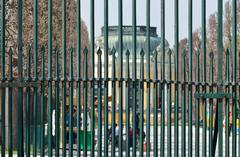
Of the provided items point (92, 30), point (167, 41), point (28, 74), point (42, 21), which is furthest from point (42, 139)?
point (42, 21)

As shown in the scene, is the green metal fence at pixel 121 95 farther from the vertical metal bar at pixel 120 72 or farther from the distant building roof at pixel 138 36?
the distant building roof at pixel 138 36

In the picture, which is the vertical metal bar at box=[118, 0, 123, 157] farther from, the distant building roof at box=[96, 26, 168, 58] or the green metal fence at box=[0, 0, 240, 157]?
the distant building roof at box=[96, 26, 168, 58]

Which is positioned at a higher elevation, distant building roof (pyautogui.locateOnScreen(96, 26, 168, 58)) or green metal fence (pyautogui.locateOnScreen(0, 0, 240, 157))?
distant building roof (pyautogui.locateOnScreen(96, 26, 168, 58))

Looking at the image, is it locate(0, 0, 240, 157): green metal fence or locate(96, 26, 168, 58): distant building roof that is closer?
locate(0, 0, 240, 157): green metal fence

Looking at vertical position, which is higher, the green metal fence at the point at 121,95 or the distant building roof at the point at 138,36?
the distant building roof at the point at 138,36

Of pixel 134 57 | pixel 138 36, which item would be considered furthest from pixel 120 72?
pixel 138 36

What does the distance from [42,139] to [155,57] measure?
153cm

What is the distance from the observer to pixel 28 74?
8398 mm

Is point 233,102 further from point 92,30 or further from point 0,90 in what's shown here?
point 0,90

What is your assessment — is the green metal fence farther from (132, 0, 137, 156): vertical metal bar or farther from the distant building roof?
the distant building roof

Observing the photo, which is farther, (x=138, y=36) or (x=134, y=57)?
(x=138, y=36)

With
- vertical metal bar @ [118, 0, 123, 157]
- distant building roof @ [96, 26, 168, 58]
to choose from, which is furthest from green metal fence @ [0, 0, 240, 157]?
distant building roof @ [96, 26, 168, 58]

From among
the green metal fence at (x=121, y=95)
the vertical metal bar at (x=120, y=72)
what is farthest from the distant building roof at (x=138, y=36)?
the green metal fence at (x=121, y=95)

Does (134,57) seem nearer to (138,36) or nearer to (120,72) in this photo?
(120,72)
